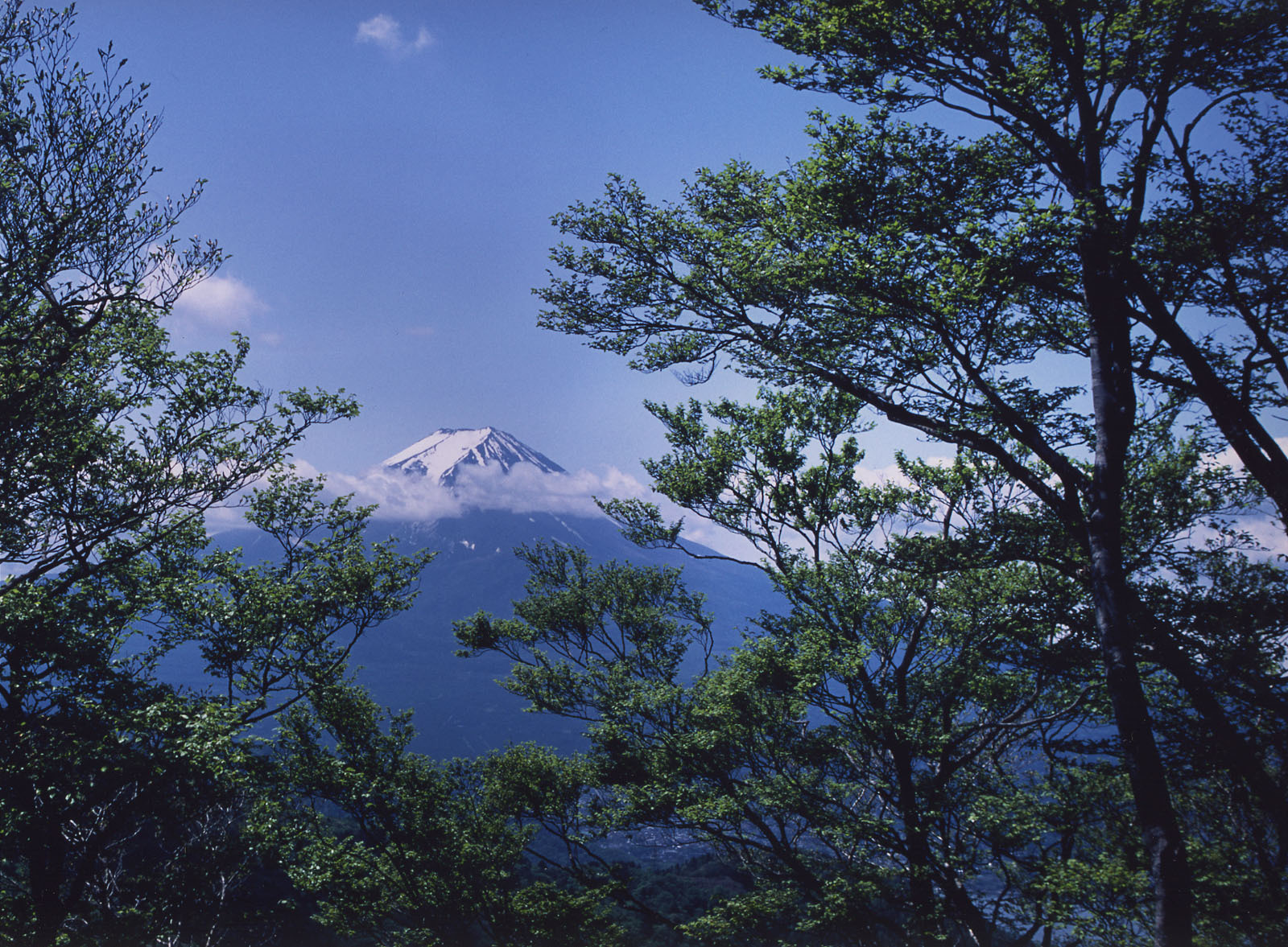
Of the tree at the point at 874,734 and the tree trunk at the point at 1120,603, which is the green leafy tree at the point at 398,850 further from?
the tree trunk at the point at 1120,603

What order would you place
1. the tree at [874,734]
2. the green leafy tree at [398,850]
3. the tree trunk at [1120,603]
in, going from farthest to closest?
the green leafy tree at [398,850]
the tree at [874,734]
the tree trunk at [1120,603]

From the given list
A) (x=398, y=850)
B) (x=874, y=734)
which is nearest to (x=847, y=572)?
(x=874, y=734)

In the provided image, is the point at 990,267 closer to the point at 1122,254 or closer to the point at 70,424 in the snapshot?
the point at 1122,254

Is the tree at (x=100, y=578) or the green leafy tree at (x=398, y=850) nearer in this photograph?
the tree at (x=100, y=578)

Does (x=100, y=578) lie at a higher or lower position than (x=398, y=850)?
higher

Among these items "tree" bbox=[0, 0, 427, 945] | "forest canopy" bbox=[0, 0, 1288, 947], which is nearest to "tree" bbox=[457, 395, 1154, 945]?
"forest canopy" bbox=[0, 0, 1288, 947]

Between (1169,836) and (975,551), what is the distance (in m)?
3.79

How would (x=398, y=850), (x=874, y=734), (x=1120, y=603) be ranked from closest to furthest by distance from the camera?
(x=1120, y=603) → (x=874, y=734) → (x=398, y=850)

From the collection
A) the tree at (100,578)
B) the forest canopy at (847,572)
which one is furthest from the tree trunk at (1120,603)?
the tree at (100,578)

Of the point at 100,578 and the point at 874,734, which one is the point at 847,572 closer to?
the point at 874,734

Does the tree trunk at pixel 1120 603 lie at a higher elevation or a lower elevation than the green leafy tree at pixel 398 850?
higher

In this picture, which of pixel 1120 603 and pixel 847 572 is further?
pixel 847 572

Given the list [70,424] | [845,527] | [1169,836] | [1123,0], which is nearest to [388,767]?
[70,424]

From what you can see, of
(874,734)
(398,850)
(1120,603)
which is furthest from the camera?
(398,850)
